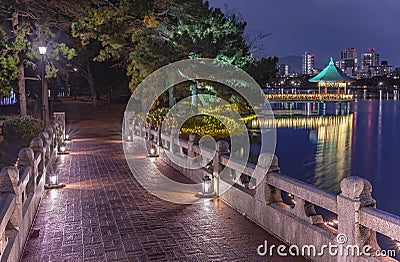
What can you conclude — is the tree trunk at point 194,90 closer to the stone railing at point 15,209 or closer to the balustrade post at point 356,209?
the stone railing at point 15,209

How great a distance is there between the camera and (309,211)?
21.1ft

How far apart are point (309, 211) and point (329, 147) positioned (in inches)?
950

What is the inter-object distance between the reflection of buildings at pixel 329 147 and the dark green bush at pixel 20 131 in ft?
42.2

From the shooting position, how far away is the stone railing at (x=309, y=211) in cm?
505

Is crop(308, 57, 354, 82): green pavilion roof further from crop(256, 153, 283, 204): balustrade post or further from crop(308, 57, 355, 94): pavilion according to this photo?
crop(256, 153, 283, 204): balustrade post

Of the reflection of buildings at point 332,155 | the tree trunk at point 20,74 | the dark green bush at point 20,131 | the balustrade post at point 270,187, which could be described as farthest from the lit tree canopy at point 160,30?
the balustrade post at point 270,187

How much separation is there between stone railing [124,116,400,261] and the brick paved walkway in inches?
10.6

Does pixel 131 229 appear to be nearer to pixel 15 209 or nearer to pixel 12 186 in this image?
pixel 15 209

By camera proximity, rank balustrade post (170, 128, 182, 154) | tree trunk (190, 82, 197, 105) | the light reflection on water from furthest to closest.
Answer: tree trunk (190, 82, 197, 105) < the light reflection on water < balustrade post (170, 128, 182, 154)

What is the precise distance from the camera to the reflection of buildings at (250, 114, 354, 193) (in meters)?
20.2

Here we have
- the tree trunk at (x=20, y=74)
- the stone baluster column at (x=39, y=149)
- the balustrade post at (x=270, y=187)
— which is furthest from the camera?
the tree trunk at (x=20, y=74)

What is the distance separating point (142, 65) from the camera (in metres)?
20.1

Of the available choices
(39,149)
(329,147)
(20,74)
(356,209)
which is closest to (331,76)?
(329,147)

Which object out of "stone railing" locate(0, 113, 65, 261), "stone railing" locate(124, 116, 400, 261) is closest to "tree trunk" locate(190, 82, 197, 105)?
"stone railing" locate(124, 116, 400, 261)
